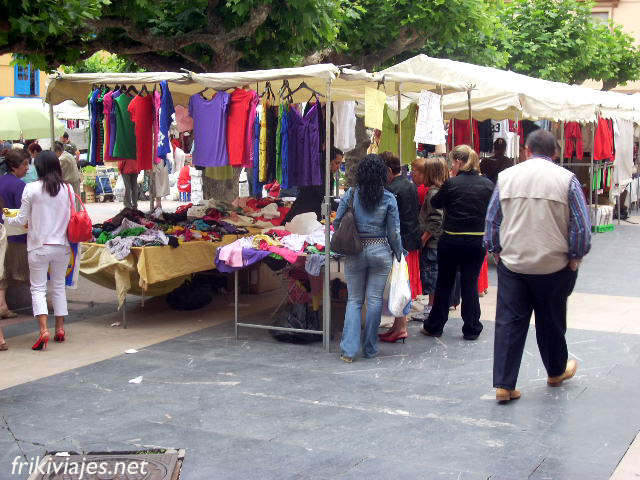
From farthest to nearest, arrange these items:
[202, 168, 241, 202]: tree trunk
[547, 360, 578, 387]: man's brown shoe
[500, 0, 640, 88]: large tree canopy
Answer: [500, 0, 640, 88]: large tree canopy → [202, 168, 241, 202]: tree trunk → [547, 360, 578, 387]: man's brown shoe

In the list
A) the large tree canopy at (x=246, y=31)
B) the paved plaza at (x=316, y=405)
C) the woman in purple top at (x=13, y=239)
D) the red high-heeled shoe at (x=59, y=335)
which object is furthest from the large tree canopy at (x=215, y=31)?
the paved plaza at (x=316, y=405)

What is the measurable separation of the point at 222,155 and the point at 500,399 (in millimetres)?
3930

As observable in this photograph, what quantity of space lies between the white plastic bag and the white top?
2965 mm

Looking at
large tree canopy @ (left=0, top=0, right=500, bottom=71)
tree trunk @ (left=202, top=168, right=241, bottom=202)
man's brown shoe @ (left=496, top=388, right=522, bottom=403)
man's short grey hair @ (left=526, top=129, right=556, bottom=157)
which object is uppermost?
large tree canopy @ (left=0, top=0, right=500, bottom=71)

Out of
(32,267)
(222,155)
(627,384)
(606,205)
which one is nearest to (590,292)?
(627,384)

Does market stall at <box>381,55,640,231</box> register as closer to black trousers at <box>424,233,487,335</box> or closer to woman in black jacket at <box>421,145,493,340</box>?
woman in black jacket at <box>421,145,493,340</box>

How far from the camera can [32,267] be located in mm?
7637

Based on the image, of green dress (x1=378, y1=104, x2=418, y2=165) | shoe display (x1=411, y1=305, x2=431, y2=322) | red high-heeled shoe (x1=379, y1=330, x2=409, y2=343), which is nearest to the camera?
red high-heeled shoe (x1=379, y1=330, x2=409, y2=343)

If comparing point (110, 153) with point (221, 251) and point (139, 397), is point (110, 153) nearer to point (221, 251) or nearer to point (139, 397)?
point (221, 251)

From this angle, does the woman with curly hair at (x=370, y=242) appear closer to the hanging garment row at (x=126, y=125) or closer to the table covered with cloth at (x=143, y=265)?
the table covered with cloth at (x=143, y=265)

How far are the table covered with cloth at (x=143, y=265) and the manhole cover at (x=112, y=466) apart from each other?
3.50 meters

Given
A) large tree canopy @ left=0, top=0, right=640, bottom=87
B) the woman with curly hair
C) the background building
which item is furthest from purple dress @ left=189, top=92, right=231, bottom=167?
the background building

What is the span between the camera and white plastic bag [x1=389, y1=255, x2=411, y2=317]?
24.0ft

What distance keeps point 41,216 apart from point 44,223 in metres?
0.07
